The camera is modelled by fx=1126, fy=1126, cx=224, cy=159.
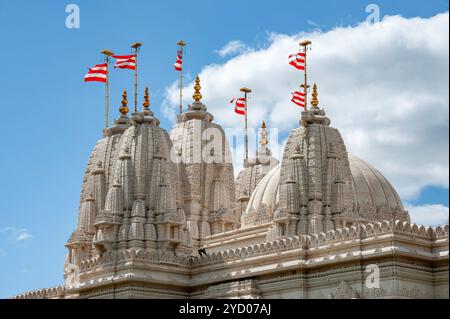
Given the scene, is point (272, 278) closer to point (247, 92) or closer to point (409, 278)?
point (409, 278)

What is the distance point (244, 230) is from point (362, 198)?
7.29 metres

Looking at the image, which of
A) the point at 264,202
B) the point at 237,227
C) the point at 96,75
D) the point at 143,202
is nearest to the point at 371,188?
the point at 264,202

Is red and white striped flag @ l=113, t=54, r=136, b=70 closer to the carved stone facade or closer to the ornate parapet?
the carved stone facade

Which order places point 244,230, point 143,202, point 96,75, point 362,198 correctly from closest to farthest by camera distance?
point 143,202, point 362,198, point 244,230, point 96,75

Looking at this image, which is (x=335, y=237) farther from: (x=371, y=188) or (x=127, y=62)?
(x=127, y=62)

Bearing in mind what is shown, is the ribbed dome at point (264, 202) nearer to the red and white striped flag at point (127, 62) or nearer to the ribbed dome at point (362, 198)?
the ribbed dome at point (362, 198)

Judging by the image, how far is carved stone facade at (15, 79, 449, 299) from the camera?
53.0 m

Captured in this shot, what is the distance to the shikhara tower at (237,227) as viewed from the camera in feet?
174

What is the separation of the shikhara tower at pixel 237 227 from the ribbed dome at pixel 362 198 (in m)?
0.09

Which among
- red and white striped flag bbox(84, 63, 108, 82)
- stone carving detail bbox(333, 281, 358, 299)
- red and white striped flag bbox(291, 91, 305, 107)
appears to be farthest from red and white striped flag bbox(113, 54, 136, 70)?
stone carving detail bbox(333, 281, 358, 299)

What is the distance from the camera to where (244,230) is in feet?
221

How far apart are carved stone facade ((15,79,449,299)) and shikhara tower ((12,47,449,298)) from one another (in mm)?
67

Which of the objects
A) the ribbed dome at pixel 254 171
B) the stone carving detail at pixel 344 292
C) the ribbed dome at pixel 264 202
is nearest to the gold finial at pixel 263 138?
the ribbed dome at pixel 254 171

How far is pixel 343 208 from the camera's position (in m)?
60.9
